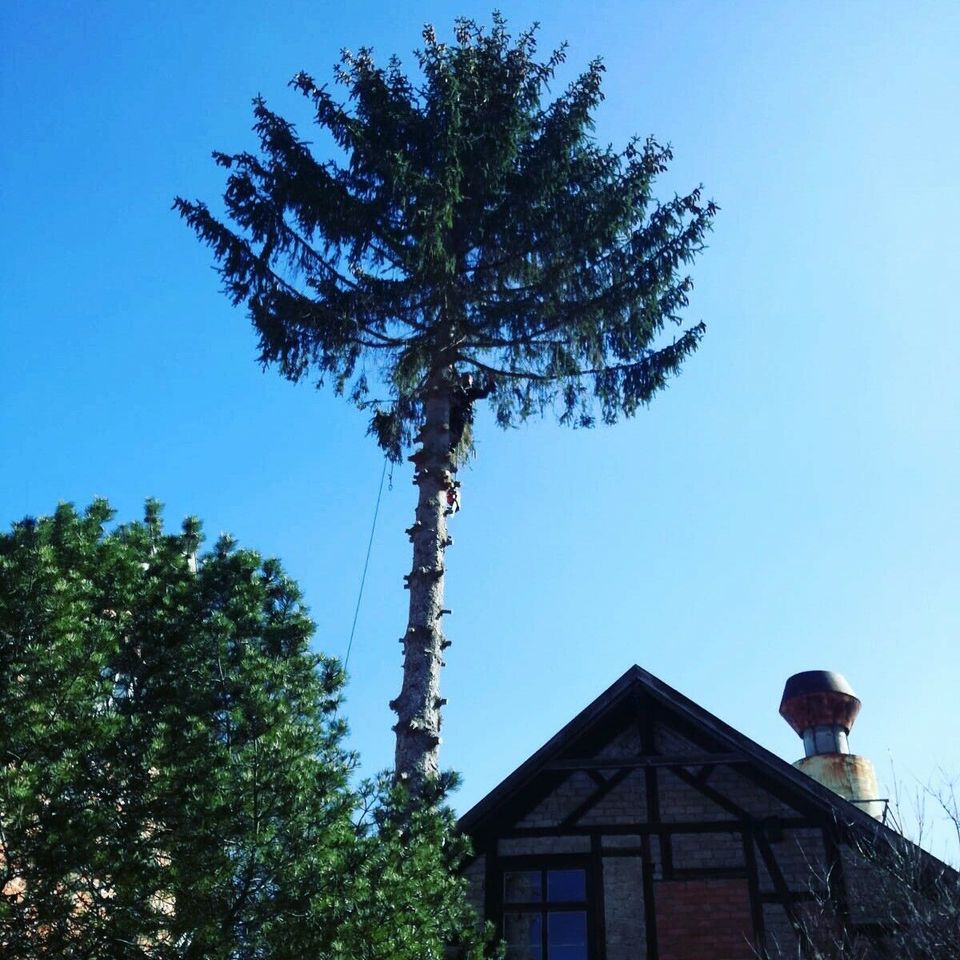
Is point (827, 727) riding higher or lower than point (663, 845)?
higher

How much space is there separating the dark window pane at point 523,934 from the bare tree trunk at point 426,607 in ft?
6.68

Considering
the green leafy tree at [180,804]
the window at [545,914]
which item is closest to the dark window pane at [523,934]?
the window at [545,914]

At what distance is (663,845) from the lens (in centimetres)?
1141

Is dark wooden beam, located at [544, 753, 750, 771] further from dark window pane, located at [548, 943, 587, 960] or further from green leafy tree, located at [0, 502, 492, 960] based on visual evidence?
green leafy tree, located at [0, 502, 492, 960]

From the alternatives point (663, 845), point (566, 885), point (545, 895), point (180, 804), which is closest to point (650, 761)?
point (663, 845)

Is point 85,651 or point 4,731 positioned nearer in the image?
point 4,731

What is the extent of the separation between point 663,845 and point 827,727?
8.31 meters

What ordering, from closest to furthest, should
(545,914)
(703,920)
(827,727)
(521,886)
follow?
(703,920), (545,914), (521,886), (827,727)

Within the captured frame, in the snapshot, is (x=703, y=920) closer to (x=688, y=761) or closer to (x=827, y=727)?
(x=688, y=761)

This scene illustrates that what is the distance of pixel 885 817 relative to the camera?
37.2ft

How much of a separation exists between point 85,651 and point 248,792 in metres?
1.52

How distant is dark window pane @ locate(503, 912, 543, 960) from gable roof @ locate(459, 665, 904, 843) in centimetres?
98

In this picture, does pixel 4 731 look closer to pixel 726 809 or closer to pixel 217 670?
pixel 217 670

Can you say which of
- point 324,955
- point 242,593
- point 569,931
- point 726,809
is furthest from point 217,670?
point 726,809
